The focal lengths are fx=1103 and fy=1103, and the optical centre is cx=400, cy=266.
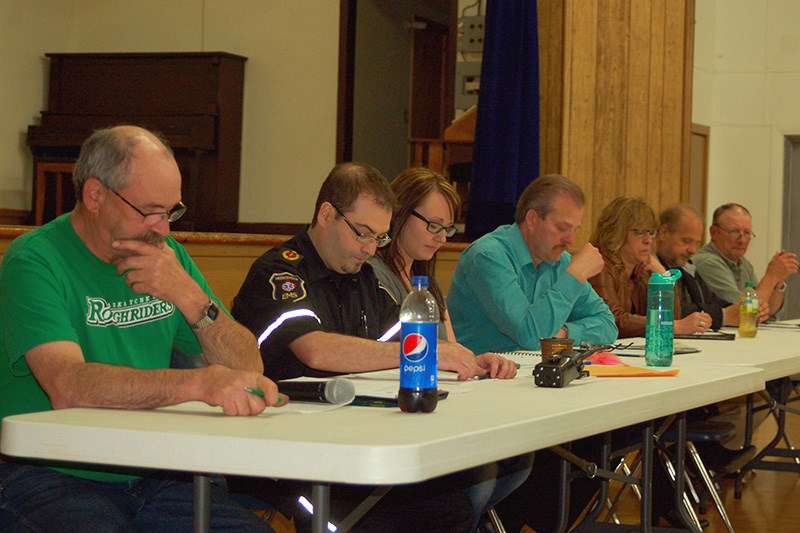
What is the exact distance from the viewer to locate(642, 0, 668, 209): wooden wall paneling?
6711 millimetres

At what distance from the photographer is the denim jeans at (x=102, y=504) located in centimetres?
183

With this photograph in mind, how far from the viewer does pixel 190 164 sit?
340 inches

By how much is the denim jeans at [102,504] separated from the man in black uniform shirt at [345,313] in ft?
0.63

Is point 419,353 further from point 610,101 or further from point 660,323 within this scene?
point 610,101

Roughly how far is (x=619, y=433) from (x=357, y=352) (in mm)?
1154

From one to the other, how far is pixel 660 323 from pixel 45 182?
6.77 m

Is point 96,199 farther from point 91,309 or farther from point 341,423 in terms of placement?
point 341,423

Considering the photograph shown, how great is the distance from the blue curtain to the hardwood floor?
147 cm

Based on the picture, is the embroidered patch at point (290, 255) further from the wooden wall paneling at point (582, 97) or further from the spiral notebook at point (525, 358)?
the wooden wall paneling at point (582, 97)

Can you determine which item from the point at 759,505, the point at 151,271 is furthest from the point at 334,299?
the point at 759,505

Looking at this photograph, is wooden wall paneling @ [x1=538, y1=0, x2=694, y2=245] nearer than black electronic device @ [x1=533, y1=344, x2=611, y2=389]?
No

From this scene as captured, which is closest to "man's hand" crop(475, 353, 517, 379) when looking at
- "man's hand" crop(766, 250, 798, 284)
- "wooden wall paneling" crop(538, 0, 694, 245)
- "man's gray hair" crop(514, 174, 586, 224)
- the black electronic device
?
the black electronic device

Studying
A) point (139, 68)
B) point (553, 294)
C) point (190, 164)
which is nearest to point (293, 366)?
point (553, 294)

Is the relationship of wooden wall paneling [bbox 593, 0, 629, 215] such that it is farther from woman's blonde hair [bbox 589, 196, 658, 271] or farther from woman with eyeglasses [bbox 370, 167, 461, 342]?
woman with eyeglasses [bbox 370, 167, 461, 342]
